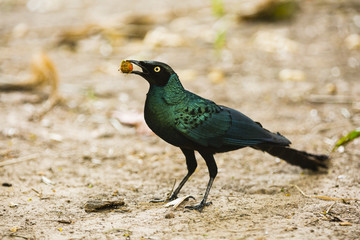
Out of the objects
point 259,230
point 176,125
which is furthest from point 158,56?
point 259,230

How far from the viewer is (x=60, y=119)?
6574mm

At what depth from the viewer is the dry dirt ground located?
3.53 meters

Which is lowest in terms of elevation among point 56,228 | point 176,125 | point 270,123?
point 270,123

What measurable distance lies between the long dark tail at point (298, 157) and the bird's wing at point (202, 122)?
54cm

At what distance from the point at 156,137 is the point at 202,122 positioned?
8.13 feet

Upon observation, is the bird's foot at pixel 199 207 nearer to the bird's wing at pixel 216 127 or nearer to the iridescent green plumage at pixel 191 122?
the iridescent green plumage at pixel 191 122

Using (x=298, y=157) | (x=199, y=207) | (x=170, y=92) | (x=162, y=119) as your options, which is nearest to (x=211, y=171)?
(x=199, y=207)

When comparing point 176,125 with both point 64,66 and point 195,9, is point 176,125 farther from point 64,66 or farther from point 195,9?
point 195,9

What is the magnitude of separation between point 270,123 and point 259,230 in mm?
3361

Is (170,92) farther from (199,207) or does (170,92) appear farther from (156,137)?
(156,137)

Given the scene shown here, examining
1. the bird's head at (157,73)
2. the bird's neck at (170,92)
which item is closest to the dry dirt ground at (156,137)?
the bird's neck at (170,92)

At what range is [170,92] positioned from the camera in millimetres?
3713

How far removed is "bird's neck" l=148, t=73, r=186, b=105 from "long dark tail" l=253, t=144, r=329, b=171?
98 centimetres

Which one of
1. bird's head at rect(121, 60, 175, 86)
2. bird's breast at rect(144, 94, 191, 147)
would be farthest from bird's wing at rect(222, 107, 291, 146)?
bird's head at rect(121, 60, 175, 86)
